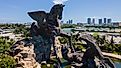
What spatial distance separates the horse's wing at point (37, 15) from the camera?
42044 mm

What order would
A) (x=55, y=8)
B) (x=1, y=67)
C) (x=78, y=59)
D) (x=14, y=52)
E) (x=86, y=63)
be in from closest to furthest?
(x=1, y=67) < (x=86, y=63) < (x=14, y=52) < (x=78, y=59) < (x=55, y=8)

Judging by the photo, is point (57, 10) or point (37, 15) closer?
point (57, 10)

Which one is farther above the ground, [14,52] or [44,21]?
[44,21]

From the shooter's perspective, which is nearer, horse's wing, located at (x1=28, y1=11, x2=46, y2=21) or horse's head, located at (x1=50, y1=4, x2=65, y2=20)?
horse's head, located at (x1=50, y1=4, x2=65, y2=20)

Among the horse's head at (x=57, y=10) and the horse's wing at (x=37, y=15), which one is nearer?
the horse's head at (x=57, y=10)

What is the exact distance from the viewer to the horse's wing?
42.0m

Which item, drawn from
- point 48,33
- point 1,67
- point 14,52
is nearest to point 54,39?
point 48,33

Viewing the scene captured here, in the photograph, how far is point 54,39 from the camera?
42.3 m

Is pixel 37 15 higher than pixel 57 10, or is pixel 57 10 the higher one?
pixel 57 10

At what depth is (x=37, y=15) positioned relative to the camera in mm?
42531

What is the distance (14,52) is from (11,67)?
8.44 meters

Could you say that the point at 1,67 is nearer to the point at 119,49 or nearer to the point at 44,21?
the point at 44,21

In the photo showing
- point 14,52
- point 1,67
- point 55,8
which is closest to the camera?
point 1,67

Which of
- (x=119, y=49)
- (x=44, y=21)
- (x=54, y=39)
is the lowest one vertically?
(x=119, y=49)
